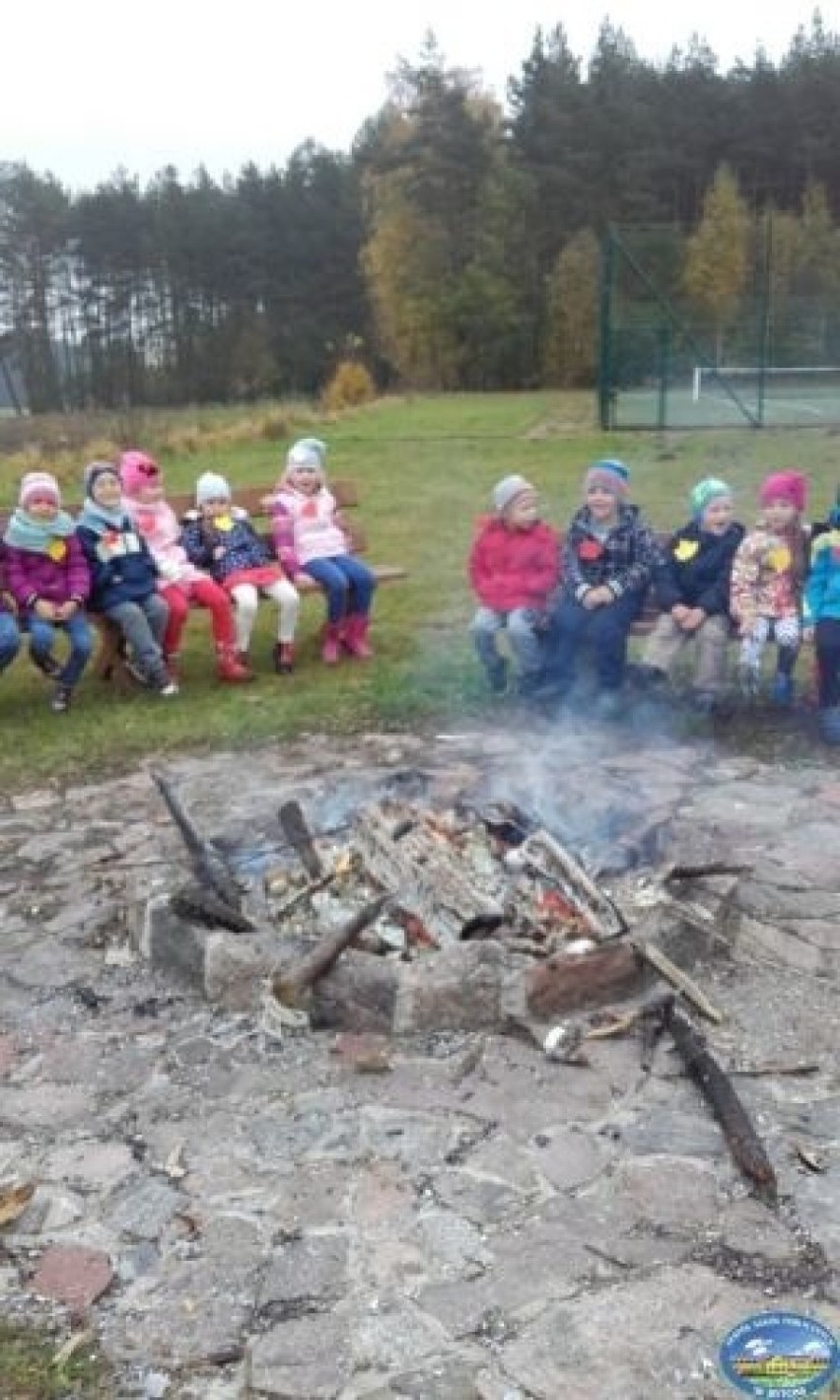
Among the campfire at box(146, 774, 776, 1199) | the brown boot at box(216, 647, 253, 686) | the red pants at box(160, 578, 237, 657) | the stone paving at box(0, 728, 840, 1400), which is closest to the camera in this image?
the stone paving at box(0, 728, 840, 1400)

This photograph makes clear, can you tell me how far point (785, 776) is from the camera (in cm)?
537

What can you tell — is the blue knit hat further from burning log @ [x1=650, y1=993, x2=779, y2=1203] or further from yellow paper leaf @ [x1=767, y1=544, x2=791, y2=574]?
burning log @ [x1=650, y1=993, x2=779, y2=1203]

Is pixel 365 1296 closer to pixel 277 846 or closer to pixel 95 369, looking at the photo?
pixel 277 846

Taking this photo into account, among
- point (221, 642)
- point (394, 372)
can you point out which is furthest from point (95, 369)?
point (221, 642)

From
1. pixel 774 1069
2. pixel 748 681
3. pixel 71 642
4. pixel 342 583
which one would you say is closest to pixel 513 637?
pixel 748 681

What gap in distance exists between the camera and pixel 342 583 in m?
7.07

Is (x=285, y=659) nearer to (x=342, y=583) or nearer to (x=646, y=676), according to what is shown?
(x=342, y=583)

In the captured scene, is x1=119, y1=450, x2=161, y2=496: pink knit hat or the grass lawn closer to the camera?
the grass lawn

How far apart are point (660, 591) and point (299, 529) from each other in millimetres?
2100

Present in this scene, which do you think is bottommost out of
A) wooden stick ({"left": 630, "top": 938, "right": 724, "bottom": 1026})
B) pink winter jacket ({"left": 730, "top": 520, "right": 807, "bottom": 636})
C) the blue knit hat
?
wooden stick ({"left": 630, "top": 938, "right": 724, "bottom": 1026})

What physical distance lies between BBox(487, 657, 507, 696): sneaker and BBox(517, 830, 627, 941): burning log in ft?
7.94

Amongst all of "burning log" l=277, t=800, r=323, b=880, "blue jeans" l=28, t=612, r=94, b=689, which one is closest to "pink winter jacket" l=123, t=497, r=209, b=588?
"blue jeans" l=28, t=612, r=94, b=689

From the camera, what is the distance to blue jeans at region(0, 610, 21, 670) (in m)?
6.24

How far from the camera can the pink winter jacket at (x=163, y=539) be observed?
6793mm
